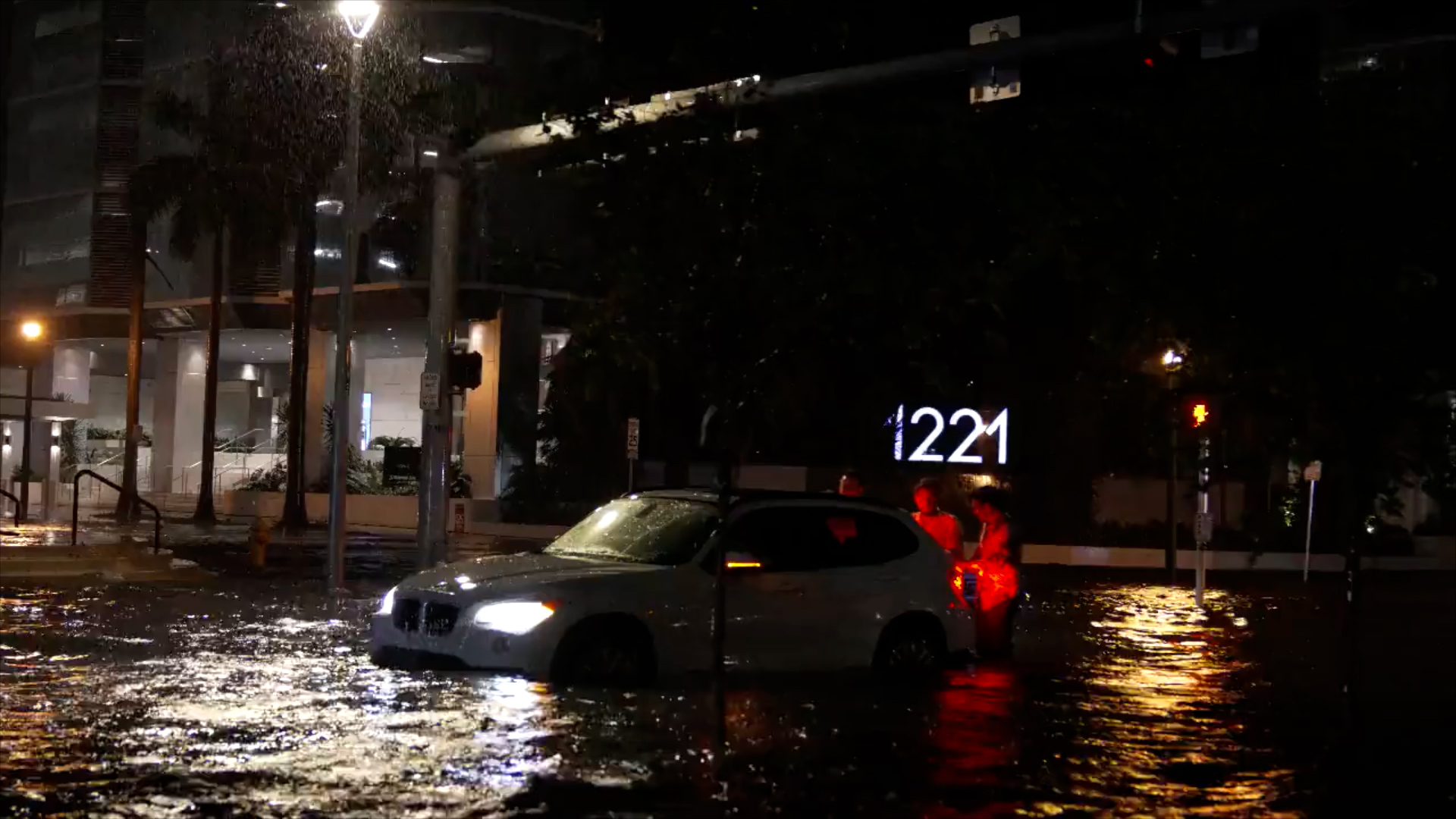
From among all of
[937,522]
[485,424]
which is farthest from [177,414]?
[937,522]

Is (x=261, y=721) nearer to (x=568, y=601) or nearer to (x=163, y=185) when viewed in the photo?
(x=568, y=601)

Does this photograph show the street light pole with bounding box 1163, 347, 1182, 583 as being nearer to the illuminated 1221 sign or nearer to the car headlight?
the illuminated 1221 sign

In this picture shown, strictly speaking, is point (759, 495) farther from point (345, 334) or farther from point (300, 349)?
point (300, 349)

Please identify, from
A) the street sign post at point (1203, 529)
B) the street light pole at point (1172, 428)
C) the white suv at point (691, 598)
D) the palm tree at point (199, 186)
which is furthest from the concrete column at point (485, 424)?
the white suv at point (691, 598)

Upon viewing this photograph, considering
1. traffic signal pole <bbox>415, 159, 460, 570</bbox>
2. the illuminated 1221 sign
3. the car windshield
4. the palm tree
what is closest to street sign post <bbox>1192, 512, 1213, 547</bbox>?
traffic signal pole <bbox>415, 159, 460, 570</bbox>

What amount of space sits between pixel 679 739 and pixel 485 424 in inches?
1571

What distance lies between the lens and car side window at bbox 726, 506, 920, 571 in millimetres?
13172

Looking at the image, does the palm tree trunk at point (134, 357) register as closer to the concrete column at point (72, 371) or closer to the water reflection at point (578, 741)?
the concrete column at point (72, 371)

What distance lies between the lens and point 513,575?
12.4 metres

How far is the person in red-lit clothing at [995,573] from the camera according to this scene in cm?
1515

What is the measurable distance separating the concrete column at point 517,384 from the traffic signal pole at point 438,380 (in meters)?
28.3

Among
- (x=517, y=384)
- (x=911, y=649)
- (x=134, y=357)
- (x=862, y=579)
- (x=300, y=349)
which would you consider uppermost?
(x=300, y=349)

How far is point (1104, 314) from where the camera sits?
27.9 meters

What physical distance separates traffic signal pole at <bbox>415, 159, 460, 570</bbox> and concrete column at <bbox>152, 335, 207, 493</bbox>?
45.3 meters
